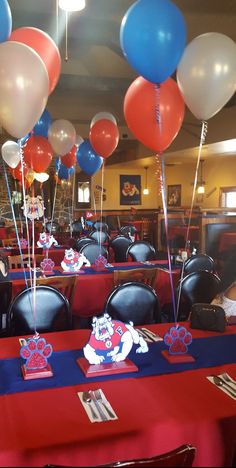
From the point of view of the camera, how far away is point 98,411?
164cm

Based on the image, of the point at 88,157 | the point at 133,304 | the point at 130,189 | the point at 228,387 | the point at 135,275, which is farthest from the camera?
the point at 130,189

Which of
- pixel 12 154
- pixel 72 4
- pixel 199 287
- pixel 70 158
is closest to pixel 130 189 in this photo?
pixel 70 158

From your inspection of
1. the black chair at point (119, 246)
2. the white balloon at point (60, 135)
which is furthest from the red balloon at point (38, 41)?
the black chair at point (119, 246)

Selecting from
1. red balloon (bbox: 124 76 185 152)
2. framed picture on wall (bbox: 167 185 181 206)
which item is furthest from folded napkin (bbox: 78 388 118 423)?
framed picture on wall (bbox: 167 185 181 206)

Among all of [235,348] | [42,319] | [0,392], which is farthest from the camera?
[42,319]

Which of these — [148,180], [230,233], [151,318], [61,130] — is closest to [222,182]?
[148,180]

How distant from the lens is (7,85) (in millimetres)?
2008

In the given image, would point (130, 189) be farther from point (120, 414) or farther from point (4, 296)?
point (120, 414)

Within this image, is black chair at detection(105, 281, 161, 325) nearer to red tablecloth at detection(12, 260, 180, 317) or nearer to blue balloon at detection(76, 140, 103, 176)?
red tablecloth at detection(12, 260, 180, 317)

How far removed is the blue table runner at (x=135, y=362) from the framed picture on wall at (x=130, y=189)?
45.6 feet

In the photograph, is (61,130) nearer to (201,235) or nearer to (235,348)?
(235,348)

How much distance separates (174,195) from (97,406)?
46.1ft

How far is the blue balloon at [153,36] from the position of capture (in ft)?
7.04

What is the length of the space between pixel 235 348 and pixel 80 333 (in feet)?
2.92
